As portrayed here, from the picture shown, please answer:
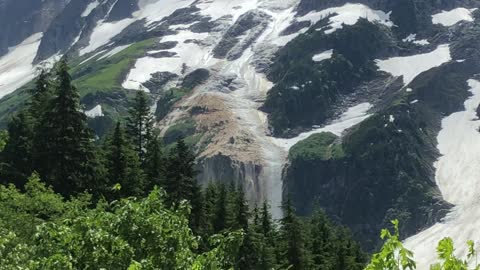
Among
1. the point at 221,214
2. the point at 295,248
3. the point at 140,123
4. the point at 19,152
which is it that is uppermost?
the point at 19,152

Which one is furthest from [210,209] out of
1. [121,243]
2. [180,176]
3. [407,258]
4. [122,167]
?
[407,258]

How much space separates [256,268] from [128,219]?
131ft

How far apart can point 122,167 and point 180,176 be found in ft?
18.2

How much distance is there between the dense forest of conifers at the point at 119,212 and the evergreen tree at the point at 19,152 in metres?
0.10

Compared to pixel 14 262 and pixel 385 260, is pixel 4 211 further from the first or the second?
pixel 385 260

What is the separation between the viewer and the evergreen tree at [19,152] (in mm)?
57281

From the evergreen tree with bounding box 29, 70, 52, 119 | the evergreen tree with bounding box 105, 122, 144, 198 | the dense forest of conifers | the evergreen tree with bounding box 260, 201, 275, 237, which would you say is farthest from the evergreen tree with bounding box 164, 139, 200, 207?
the evergreen tree with bounding box 29, 70, 52, 119

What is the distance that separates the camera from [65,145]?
56.4 meters

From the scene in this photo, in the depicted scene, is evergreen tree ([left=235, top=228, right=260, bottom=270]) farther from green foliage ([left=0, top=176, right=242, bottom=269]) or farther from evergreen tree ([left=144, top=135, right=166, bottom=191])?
green foliage ([left=0, top=176, right=242, bottom=269])

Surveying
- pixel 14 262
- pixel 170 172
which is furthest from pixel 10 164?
pixel 14 262

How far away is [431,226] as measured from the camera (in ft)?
642

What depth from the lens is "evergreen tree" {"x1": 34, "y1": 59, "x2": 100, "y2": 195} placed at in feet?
183

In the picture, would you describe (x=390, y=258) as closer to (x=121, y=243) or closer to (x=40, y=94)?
(x=121, y=243)

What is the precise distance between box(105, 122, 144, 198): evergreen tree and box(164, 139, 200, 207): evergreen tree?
9.12 ft
